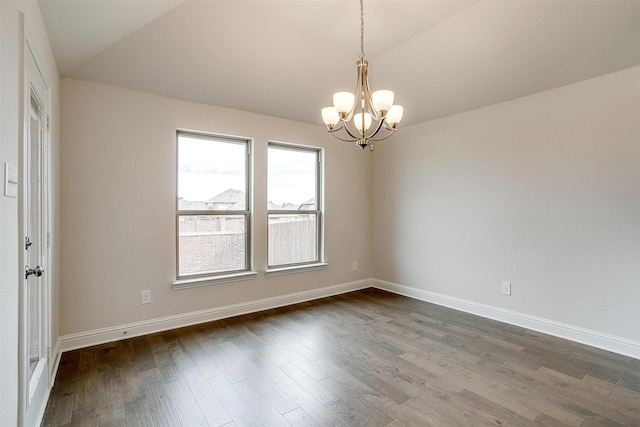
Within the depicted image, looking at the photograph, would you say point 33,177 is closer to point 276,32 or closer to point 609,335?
point 276,32

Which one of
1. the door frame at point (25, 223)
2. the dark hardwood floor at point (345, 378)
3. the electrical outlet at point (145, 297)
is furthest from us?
the electrical outlet at point (145, 297)

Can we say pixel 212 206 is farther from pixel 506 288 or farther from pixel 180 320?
pixel 506 288

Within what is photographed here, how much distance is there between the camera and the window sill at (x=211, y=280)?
3283 mm

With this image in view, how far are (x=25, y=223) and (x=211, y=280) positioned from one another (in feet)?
7.00

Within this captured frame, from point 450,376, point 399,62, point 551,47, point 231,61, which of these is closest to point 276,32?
point 231,61

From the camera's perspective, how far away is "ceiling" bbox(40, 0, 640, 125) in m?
2.36

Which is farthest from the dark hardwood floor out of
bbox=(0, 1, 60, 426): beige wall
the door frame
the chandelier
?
the chandelier

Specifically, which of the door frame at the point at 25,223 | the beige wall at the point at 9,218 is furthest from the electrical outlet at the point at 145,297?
the beige wall at the point at 9,218

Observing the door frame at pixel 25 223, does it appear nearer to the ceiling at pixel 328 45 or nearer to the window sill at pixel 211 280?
the ceiling at pixel 328 45

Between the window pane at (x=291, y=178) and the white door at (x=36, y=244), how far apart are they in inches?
90.0

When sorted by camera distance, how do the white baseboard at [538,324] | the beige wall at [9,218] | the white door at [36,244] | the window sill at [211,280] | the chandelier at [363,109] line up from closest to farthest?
the beige wall at [9,218] < the white door at [36,244] < the chandelier at [363,109] < the white baseboard at [538,324] < the window sill at [211,280]

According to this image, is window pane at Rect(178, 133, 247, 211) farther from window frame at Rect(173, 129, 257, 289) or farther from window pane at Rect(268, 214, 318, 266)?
window pane at Rect(268, 214, 318, 266)

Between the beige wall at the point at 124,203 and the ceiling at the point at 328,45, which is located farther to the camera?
the beige wall at the point at 124,203

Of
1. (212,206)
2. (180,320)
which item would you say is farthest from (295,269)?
(180,320)
